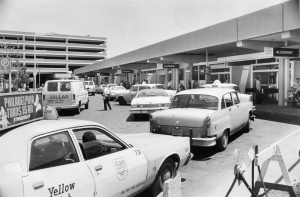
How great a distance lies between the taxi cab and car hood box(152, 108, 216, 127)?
2281 mm

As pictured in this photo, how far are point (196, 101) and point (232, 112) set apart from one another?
1.13 m

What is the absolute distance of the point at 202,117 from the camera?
7.43m

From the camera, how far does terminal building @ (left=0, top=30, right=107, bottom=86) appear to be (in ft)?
332

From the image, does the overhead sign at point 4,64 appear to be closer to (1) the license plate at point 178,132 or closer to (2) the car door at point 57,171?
(1) the license plate at point 178,132

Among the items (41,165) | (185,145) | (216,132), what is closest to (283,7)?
(216,132)

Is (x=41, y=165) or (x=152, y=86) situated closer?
(x=41, y=165)

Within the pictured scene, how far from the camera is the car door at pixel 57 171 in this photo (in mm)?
3133

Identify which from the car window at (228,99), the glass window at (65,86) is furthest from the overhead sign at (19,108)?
the glass window at (65,86)

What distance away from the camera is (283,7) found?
1465 cm

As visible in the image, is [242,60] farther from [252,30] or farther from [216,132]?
[216,132]

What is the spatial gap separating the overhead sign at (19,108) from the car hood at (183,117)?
140 inches

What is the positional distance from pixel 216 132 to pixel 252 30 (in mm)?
10768

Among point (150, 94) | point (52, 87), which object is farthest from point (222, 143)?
point (52, 87)

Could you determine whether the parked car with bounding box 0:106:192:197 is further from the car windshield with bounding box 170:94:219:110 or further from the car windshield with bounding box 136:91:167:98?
the car windshield with bounding box 136:91:167:98
